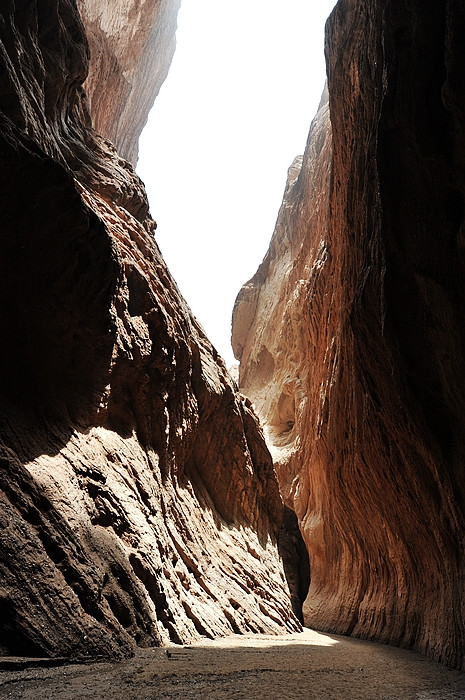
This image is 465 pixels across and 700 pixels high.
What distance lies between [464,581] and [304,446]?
465 inches

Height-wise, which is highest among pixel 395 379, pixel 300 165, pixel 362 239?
pixel 300 165

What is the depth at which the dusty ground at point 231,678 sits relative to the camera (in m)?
3.22

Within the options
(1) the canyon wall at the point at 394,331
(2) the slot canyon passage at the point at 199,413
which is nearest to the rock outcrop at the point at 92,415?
(2) the slot canyon passage at the point at 199,413

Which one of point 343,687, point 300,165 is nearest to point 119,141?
point 300,165

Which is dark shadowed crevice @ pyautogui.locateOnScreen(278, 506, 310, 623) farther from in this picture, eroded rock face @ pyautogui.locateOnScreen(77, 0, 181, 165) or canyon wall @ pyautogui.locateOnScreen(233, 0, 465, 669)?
eroded rock face @ pyautogui.locateOnScreen(77, 0, 181, 165)

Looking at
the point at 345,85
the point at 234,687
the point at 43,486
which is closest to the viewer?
the point at 234,687

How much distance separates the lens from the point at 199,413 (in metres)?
9.56

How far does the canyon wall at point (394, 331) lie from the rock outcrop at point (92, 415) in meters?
2.67

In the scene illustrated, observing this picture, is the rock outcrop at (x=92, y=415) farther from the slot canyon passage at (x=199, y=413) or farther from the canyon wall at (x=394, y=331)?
the canyon wall at (x=394, y=331)

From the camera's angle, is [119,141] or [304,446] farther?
[119,141]

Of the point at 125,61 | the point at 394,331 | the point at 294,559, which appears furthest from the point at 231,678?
the point at 125,61

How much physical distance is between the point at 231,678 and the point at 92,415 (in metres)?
3.54

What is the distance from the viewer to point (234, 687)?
3574mm

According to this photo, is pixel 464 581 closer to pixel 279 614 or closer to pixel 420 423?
pixel 420 423
